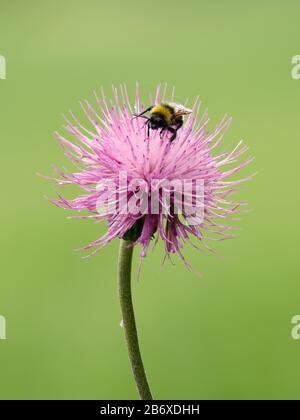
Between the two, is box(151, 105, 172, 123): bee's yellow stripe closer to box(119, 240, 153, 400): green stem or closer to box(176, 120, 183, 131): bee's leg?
box(176, 120, 183, 131): bee's leg

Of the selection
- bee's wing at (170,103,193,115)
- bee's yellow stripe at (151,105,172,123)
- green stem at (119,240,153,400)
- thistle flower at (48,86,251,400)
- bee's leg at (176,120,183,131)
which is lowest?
green stem at (119,240,153,400)

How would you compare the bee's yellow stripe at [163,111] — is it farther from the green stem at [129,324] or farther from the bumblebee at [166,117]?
the green stem at [129,324]

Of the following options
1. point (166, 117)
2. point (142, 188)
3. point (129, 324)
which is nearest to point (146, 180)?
point (142, 188)

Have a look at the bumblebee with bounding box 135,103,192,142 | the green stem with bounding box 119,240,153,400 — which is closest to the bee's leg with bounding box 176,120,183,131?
the bumblebee with bounding box 135,103,192,142

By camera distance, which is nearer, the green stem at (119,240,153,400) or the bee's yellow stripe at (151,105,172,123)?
the green stem at (119,240,153,400)

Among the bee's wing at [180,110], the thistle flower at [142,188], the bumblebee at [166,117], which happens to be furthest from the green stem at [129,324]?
the bee's wing at [180,110]

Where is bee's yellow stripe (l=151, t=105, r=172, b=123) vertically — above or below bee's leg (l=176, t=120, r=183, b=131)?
above

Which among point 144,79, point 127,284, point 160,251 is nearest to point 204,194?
point 127,284

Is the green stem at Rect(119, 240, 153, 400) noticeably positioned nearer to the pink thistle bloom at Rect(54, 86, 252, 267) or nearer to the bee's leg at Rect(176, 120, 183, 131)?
the pink thistle bloom at Rect(54, 86, 252, 267)
